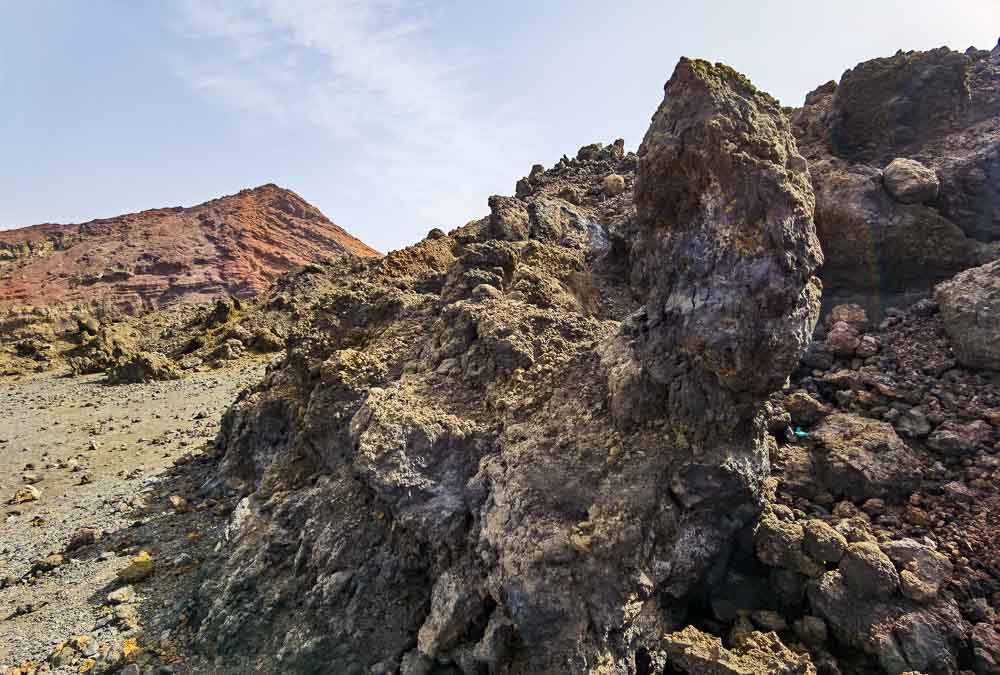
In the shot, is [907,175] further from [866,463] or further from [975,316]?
[866,463]

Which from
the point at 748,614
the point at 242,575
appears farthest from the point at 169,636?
the point at 748,614

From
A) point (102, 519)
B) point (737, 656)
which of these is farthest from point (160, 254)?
point (737, 656)

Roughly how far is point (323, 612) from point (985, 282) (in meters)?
7.74

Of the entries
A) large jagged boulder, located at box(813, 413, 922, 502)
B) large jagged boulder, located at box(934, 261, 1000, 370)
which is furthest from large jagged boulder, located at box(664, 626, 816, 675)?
large jagged boulder, located at box(934, 261, 1000, 370)

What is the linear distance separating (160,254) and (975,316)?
54720 millimetres

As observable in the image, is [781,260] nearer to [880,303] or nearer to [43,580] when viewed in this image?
[880,303]

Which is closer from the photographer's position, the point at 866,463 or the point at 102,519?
the point at 866,463

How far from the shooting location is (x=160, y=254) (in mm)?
45062

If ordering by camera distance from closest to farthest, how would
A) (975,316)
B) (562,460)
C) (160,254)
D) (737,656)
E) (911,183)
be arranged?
(737,656)
(562,460)
(975,316)
(911,183)
(160,254)

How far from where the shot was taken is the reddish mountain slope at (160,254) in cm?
4081

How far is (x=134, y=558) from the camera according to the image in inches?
277

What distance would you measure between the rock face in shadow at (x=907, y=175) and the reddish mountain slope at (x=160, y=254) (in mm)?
46711

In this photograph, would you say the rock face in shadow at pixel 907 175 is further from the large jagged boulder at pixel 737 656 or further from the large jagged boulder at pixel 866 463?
the large jagged boulder at pixel 737 656

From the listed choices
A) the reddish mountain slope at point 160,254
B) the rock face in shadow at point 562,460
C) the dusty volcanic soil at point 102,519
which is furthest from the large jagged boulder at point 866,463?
the reddish mountain slope at point 160,254
